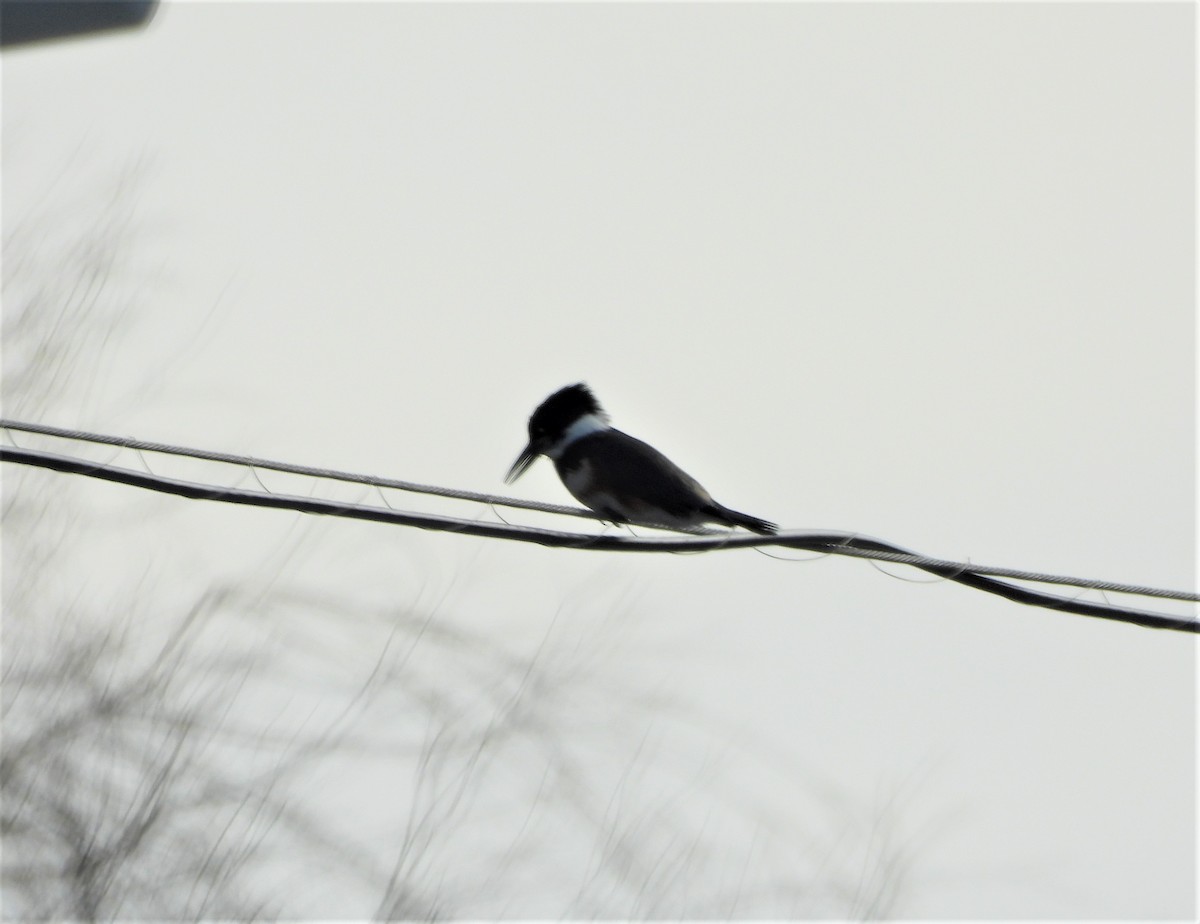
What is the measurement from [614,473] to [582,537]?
235cm

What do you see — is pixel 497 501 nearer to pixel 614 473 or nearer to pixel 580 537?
pixel 580 537

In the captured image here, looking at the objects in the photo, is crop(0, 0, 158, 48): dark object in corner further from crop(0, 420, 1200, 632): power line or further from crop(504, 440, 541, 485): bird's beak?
crop(504, 440, 541, 485): bird's beak

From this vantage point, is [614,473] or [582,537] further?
[614,473]

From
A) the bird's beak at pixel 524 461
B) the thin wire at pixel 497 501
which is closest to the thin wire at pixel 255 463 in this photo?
the thin wire at pixel 497 501

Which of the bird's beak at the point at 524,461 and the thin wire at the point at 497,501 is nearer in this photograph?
→ the thin wire at the point at 497,501

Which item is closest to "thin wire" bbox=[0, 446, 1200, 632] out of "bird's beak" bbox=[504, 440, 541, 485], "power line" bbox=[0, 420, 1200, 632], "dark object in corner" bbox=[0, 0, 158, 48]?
"power line" bbox=[0, 420, 1200, 632]

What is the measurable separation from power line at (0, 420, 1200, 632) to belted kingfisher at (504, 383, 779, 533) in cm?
Result: 133

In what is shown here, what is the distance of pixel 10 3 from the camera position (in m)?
3.52

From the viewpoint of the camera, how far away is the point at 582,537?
3.49 meters

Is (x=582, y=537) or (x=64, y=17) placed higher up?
(x=64, y=17)

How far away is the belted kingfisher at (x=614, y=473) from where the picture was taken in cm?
556

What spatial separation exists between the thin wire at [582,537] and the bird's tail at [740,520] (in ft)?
4.15

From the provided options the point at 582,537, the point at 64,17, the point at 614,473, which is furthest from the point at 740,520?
the point at 64,17

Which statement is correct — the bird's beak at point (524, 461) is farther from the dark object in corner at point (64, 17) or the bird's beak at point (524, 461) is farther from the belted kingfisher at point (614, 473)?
the dark object in corner at point (64, 17)
